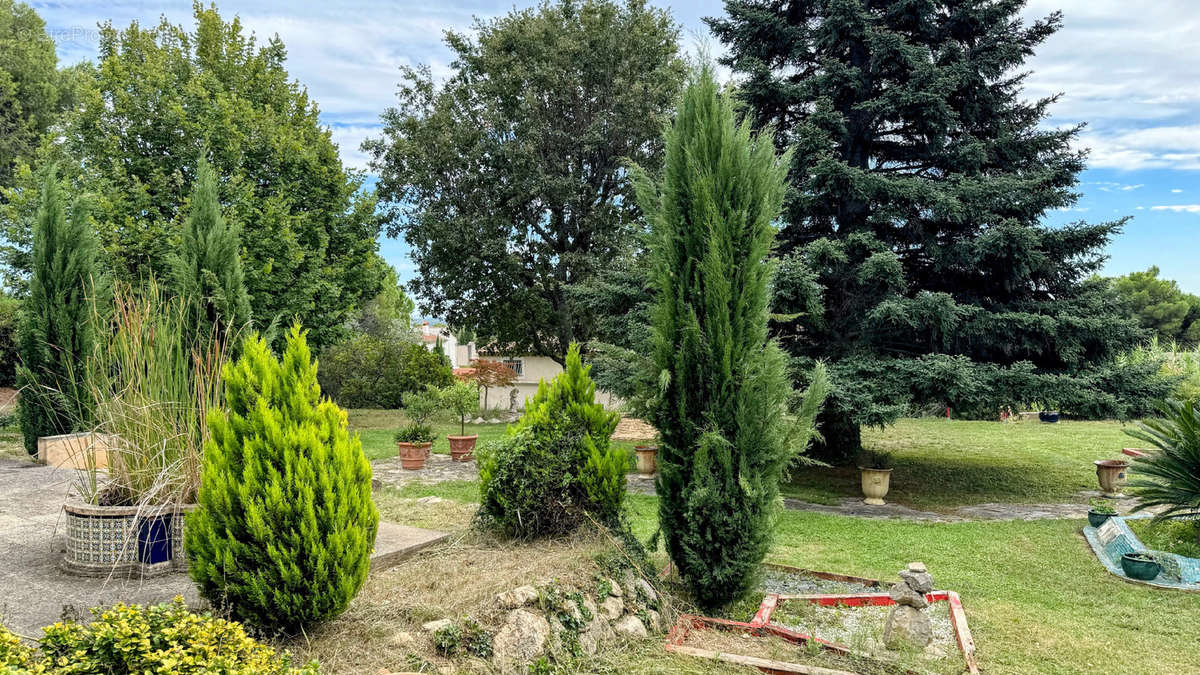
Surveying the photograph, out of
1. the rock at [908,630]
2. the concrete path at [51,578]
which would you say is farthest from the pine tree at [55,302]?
the rock at [908,630]

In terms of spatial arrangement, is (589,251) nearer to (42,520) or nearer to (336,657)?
(42,520)

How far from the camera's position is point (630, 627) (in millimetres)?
3836

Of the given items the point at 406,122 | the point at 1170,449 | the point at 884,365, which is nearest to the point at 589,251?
the point at 406,122

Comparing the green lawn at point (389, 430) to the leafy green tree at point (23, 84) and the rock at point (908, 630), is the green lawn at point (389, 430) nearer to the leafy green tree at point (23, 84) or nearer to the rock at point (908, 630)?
the rock at point (908, 630)

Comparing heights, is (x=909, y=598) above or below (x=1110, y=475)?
above

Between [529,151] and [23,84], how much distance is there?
17.8 meters

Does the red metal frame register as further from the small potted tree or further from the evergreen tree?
the small potted tree

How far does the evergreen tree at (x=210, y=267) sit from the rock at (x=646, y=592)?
4.08 m

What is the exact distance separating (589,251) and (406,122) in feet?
19.5

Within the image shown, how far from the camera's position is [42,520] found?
5.24m

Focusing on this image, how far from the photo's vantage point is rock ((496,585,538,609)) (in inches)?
136

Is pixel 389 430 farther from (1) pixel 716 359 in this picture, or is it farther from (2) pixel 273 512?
(2) pixel 273 512

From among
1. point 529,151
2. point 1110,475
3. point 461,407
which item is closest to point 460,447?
point 461,407

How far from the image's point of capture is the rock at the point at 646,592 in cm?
417
